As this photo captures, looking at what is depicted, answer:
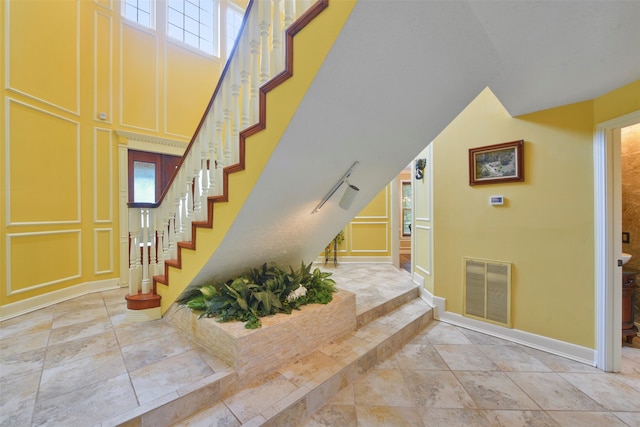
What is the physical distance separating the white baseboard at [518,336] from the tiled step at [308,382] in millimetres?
615

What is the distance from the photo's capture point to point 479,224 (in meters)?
2.59

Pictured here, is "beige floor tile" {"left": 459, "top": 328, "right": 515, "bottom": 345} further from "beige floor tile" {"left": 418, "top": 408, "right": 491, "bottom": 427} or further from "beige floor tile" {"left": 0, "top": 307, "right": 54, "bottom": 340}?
"beige floor tile" {"left": 0, "top": 307, "right": 54, "bottom": 340}

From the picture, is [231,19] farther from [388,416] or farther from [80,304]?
[388,416]

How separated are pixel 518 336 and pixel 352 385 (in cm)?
173

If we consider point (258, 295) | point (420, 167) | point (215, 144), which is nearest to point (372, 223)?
point (420, 167)

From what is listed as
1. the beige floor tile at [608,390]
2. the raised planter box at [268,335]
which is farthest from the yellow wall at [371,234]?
the beige floor tile at [608,390]

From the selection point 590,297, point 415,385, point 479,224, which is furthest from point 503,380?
point 479,224

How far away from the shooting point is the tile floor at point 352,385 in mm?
1317

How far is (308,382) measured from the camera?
161 centimetres

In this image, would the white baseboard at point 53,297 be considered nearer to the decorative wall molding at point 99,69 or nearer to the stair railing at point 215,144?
the stair railing at point 215,144

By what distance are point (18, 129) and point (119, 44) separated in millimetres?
1677

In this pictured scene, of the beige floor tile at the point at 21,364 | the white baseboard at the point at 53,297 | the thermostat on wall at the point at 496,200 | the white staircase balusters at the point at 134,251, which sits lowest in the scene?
the beige floor tile at the point at 21,364

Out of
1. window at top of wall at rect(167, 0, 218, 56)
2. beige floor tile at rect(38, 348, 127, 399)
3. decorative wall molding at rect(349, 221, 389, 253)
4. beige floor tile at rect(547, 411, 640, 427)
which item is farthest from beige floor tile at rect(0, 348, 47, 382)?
window at top of wall at rect(167, 0, 218, 56)

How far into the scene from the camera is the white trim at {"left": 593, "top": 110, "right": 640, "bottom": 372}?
6.39ft
